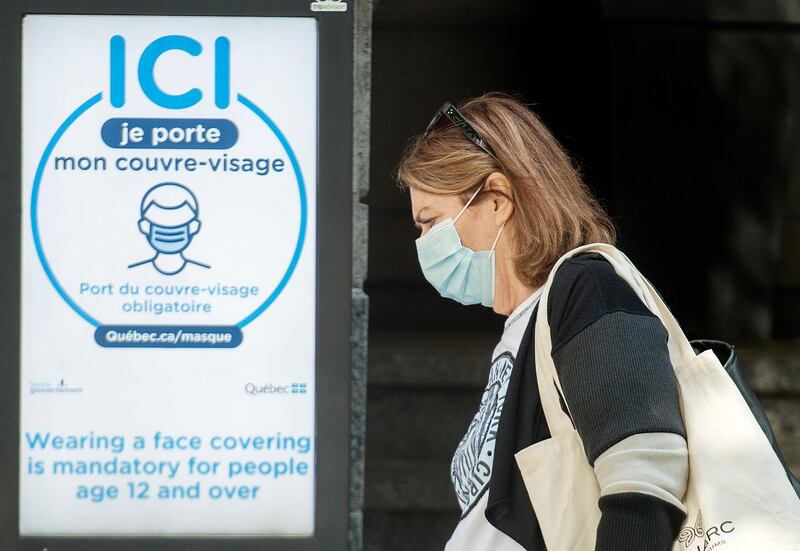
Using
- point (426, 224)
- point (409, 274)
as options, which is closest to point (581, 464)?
point (426, 224)

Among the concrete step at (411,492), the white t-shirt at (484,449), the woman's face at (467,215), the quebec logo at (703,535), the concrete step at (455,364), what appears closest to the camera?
the quebec logo at (703,535)

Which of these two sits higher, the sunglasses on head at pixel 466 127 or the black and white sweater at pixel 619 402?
the sunglasses on head at pixel 466 127

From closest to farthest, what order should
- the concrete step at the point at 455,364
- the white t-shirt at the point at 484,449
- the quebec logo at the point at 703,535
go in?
the quebec logo at the point at 703,535 → the white t-shirt at the point at 484,449 → the concrete step at the point at 455,364

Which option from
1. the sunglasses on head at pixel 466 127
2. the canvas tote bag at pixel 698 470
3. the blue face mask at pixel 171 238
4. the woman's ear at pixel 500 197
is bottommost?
the canvas tote bag at pixel 698 470

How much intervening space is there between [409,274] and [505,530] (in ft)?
16.0

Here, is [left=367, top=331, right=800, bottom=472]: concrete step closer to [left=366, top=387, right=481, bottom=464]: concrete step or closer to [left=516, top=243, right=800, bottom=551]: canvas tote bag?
[left=366, top=387, right=481, bottom=464]: concrete step

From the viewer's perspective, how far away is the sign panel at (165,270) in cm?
286

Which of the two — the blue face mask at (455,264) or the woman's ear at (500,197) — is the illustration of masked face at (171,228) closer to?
the blue face mask at (455,264)

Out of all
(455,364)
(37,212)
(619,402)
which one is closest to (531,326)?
(619,402)

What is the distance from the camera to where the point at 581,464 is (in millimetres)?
1523

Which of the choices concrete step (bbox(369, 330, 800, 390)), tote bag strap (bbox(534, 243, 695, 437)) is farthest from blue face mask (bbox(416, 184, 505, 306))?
concrete step (bbox(369, 330, 800, 390))

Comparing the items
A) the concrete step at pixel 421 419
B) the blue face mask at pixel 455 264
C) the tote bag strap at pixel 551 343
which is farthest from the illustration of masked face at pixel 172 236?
the concrete step at pixel 421 419

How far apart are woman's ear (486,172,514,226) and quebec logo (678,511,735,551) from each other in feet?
2.13

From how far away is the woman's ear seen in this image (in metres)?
1.86
